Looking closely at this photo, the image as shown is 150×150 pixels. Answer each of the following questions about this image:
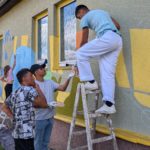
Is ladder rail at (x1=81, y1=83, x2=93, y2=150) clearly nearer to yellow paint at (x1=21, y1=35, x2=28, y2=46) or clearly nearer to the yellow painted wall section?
the yellow painted wall section

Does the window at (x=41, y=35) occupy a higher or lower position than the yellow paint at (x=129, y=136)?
higher

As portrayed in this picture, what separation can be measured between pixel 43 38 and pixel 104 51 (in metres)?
4.12

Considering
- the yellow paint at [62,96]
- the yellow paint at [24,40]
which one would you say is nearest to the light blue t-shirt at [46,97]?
the yellow paint at [62,96]

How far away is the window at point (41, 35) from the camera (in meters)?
8.51

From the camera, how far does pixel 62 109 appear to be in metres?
7.22

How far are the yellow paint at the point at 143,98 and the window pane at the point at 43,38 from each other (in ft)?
12.9

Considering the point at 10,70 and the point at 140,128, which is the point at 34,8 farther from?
the point at 140,128

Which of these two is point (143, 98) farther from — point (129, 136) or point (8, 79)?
point (8, 79)

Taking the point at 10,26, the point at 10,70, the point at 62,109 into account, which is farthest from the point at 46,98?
the point at 10,26

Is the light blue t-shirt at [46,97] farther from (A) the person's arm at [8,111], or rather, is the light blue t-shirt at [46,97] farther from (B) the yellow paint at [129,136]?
(B) the yellow paint at [129,136]

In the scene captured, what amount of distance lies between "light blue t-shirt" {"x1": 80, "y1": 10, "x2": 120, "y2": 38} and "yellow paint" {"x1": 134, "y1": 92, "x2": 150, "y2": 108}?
36.7 inches

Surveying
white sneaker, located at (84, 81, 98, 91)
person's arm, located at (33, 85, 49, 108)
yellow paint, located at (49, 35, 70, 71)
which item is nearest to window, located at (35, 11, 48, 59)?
yellow paint, located at (49, 35, 70, 71)

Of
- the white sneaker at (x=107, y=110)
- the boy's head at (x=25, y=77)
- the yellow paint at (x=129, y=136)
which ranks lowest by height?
the yellow paint at (x=129, y=136)

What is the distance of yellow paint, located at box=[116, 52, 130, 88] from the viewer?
5.08m
